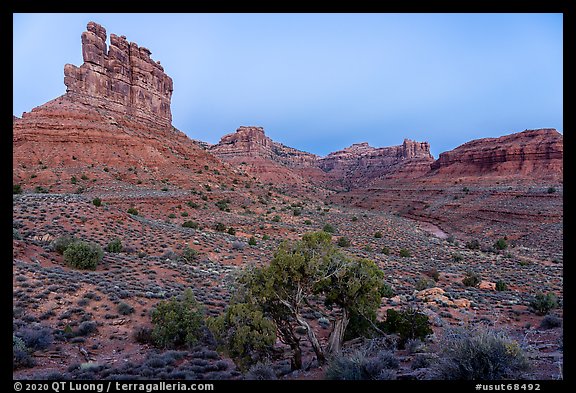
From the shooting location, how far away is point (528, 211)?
3484 cm

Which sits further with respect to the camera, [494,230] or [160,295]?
[494,230]

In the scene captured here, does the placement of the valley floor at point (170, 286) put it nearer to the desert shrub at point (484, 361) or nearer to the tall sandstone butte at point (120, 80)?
the desert shrub at point (484, 361)

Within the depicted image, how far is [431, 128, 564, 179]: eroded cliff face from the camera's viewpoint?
187 feet

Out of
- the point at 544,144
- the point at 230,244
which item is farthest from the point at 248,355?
the point at 544,144

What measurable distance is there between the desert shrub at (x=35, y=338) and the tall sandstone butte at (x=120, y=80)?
2074 inches

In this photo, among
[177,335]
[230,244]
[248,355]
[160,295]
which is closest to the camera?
[248,355]

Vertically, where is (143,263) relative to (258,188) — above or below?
below

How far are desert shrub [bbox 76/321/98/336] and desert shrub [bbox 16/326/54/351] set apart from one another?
2.32 ft

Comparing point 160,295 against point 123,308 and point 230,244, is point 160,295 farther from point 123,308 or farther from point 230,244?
point 230,244

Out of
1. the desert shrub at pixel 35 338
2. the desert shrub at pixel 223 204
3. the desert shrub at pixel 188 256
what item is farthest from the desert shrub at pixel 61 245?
the desert shrub at pixel 223 204

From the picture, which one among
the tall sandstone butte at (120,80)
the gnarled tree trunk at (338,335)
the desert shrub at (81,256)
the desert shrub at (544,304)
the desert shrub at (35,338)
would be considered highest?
the tall sandstone butte at (120,80)

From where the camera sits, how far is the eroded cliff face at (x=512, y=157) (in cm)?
5703

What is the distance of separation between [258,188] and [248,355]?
4581 cm

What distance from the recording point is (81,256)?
37.8 ft
